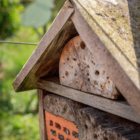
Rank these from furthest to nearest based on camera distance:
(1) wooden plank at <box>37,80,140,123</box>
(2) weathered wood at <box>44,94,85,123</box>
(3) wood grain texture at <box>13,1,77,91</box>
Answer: (2) weathered wood at <box>44,94,85,123</box>
(3) wood grain texture at <box>13,1,77,91</box>
(1) wooden plank at <box>37,80,140,123</box>

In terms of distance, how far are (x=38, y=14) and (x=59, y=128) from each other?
798cm

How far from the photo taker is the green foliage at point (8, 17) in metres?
7.85

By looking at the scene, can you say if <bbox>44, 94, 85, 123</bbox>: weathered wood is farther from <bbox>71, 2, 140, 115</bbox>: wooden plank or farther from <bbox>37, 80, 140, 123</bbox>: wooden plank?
<bbox>71, 2, 140, 115</bbox>: wooden plank

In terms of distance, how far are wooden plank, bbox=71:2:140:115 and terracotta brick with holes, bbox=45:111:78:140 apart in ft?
2.97

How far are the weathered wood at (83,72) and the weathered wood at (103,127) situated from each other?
17 centimetres

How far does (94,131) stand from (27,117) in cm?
639

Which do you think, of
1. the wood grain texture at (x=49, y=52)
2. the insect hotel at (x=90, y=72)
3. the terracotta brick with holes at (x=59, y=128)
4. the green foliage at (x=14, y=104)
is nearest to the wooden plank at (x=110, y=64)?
the insect hotel at (x=90, y=72)

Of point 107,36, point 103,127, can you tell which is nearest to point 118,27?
point 107,36

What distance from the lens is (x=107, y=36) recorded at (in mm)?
1169

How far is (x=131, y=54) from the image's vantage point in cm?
113

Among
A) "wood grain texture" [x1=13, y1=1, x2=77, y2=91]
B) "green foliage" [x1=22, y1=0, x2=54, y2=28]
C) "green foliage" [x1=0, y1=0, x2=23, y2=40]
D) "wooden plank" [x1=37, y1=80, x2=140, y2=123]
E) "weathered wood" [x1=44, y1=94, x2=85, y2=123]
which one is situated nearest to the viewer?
"wooden plank" [x1=37, y1=80, x2=140, y2=123]

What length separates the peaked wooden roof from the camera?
3.46 ft

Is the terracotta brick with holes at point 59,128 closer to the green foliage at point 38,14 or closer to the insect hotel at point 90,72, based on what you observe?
the insect hotel at point 90,72

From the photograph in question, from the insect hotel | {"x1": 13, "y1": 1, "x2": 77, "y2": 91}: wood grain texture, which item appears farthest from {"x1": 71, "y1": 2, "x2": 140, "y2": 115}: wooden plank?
{"x1": 13, "y1": 1, "x2": 77, "y2": 91}: wood grain texture
